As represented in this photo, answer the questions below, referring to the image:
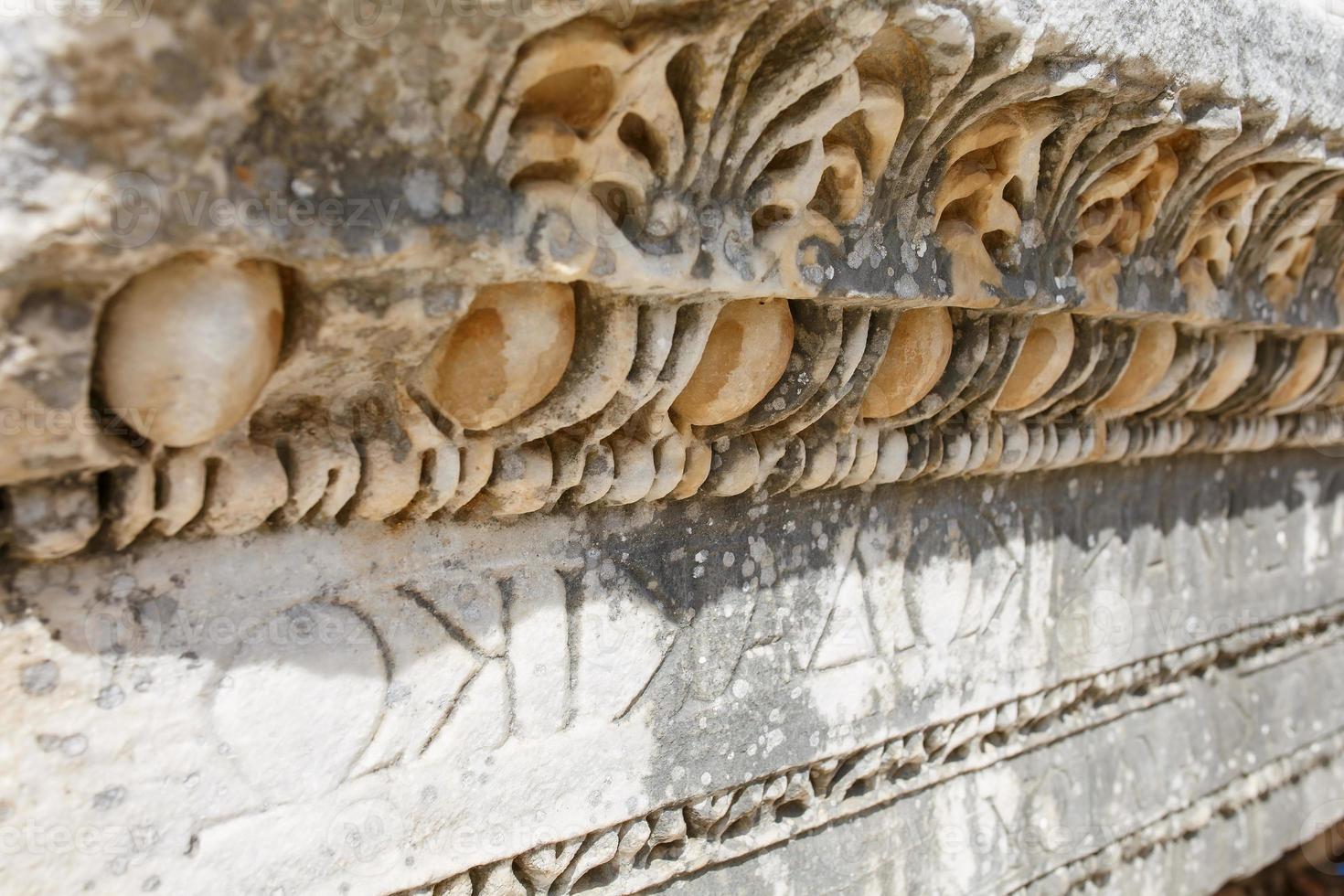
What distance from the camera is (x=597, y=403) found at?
106 centimetres

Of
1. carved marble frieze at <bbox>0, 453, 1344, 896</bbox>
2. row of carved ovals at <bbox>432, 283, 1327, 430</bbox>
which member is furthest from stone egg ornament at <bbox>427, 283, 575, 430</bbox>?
carved marble frieze at <bbox>0, 453, 1344, 896</bbox>

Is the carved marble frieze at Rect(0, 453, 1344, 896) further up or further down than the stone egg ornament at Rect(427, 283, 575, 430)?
further down

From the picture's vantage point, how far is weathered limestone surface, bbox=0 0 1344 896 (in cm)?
76

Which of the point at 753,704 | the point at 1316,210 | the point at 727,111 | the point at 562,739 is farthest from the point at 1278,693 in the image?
the point at 727,111

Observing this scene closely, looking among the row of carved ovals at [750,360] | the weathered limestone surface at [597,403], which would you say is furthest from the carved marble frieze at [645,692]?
the row of carved ovals at [750,360]

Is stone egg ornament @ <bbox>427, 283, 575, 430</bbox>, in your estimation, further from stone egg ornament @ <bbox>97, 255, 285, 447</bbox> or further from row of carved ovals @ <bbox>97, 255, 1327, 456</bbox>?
stone egg ornament @ <bbox>97, 255, 285, 447</bbox>

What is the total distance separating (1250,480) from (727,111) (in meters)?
1.90

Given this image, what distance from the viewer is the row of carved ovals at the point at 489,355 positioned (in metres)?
0.78

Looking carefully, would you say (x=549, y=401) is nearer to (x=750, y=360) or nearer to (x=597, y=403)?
(x=597, y=403)

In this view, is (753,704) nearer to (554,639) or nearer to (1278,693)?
(554,639)

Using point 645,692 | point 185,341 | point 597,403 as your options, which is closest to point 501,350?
point 597,403

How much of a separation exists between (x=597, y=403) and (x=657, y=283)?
157 millimetres

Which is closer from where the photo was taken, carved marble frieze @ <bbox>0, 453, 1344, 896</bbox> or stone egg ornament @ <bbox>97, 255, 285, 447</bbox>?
stone egg ornament @ <bbox>97, 255, 285, 447</bbox>

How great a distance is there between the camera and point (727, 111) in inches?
37.8
